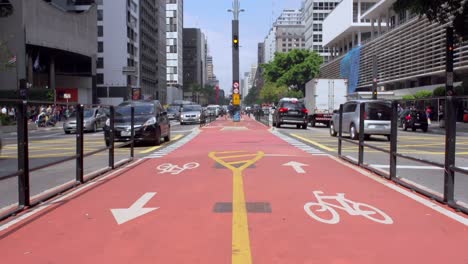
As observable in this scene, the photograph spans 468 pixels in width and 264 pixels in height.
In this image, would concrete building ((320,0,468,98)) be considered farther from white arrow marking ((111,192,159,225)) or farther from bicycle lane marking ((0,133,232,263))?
white arrow marking ((111,192,159,225))

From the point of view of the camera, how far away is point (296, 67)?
9181 centimetres

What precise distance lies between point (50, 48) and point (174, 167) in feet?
200

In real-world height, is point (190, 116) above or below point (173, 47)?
below

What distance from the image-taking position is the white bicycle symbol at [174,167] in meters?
12.0

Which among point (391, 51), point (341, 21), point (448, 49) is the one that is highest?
point (341, 21)

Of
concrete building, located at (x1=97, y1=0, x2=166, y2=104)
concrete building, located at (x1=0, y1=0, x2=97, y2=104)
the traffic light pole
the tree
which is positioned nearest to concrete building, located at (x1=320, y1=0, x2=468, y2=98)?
the tree

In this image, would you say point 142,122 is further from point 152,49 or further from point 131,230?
point 152,49

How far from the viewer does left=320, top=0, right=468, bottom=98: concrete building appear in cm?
4484

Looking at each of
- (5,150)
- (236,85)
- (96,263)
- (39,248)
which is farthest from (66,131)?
(236,85)

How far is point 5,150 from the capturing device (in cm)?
812

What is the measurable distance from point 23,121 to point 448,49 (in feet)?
58.4

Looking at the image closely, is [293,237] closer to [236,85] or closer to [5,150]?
[5,150]

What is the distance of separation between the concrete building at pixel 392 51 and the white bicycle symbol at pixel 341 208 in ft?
86.1

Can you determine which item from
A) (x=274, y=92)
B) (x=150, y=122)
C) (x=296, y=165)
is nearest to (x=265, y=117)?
(x=150, y=122)
